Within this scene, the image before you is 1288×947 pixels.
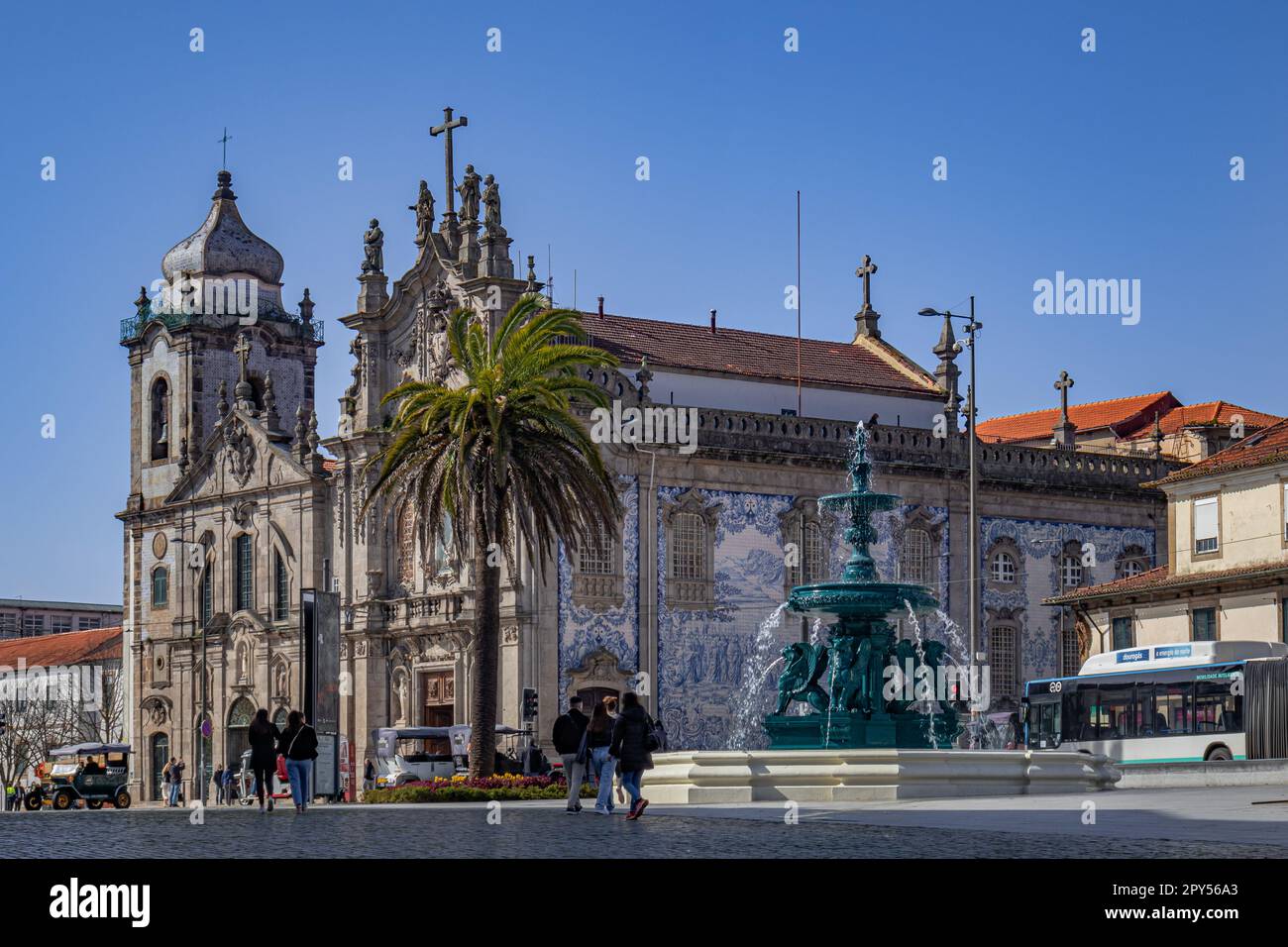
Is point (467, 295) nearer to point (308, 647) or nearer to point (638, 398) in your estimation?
point (638, 398)

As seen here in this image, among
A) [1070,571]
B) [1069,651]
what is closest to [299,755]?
[1069,651]

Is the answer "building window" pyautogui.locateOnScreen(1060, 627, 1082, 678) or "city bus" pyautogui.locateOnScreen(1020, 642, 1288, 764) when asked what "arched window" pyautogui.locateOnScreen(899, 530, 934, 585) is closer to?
"building window" pyautogui.locateOnScreen(1060, 627, 1082, 678)

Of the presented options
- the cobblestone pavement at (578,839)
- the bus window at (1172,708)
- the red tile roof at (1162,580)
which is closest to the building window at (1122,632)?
the red tile roof at (1162,580)

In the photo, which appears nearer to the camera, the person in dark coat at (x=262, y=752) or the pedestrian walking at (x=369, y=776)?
the person in dark coat at (x=262, y=752)

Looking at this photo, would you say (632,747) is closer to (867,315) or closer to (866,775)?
(866,775)

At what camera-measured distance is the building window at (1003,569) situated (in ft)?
198

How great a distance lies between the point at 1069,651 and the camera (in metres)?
61.4

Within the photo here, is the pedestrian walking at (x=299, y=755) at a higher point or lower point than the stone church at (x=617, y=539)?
lower

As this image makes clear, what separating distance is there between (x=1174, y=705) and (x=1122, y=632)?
42.5 ft

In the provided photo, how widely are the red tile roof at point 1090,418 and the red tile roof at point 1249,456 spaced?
68.7 feet

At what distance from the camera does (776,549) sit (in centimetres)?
5672

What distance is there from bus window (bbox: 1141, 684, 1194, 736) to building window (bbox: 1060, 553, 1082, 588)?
21385 millimetres

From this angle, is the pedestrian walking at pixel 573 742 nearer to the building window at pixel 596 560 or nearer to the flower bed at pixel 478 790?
the flower bed at pixel 478 790

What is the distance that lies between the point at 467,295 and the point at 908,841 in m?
37.4
